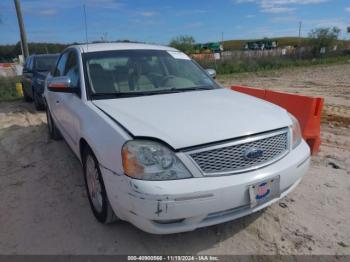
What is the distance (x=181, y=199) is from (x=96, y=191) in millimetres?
1164

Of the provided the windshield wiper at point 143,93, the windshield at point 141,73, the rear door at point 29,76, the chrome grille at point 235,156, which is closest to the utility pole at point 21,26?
the rear door at point 29,76

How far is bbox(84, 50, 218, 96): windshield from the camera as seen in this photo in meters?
3.48

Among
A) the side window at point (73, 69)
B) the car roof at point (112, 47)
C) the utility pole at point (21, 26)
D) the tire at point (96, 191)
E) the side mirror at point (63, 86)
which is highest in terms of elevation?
the utility pole at point (21, 26)

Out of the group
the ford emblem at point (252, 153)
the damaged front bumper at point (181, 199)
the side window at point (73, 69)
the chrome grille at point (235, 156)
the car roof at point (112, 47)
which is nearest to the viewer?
the damaged front bumper at point (181, 199)

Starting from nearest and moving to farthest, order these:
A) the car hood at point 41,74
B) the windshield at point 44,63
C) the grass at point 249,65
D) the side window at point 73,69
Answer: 1. the side window at point 73,69
2. the car hood at point 41,74
3. the windshield at point 44,63
4. the grass at point 249,65

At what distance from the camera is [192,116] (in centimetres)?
271

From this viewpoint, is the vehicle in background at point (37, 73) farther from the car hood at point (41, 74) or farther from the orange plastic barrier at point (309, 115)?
the orange plastic barrier at point (309, 115)

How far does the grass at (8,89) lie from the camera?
1254 centimetres

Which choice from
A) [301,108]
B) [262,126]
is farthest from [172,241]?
[301,108]

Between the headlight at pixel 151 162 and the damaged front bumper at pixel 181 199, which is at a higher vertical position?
the headlight at pixel 151 162

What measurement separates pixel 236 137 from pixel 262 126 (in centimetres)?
33

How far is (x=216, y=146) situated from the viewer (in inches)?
94.4

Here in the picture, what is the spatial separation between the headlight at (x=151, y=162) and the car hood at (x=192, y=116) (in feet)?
0.26

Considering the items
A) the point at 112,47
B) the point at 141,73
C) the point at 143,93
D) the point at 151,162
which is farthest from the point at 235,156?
the point at 112,47
